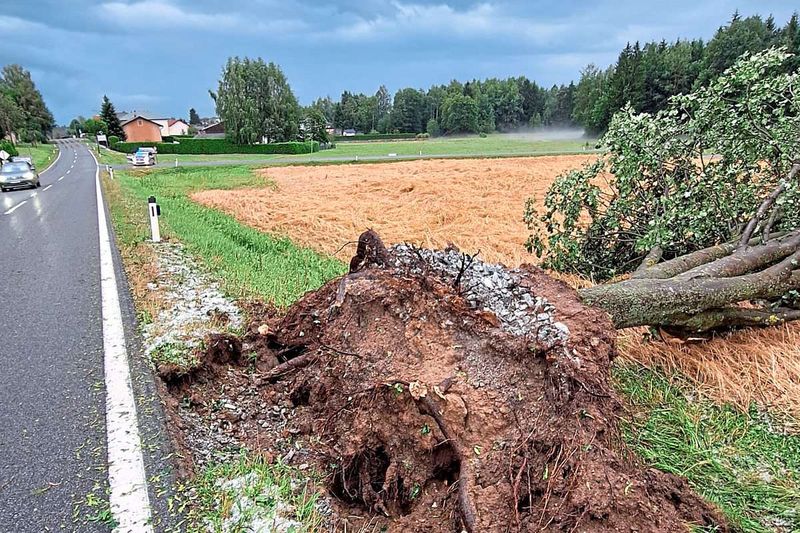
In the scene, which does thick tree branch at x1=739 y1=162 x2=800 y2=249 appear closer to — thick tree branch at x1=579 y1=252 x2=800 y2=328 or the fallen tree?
the fallen tree

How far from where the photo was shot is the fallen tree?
4.31 m

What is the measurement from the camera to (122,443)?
299 cm

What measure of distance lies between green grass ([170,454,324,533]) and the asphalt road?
1.23ft

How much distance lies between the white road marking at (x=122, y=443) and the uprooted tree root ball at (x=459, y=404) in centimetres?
40

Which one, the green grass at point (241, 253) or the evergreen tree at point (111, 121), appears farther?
the evergreen tree at point (111, 121)

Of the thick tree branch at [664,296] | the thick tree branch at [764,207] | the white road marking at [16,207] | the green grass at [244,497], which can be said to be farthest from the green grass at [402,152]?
the green grass at [244,497]

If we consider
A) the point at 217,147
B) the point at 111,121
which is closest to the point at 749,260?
the point at 217,147

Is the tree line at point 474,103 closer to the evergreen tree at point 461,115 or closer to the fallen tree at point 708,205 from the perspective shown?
the evergreen tree at point 461,115

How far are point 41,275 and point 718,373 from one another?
8327mm

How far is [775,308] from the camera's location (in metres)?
4.50

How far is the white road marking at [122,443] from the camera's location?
243cm

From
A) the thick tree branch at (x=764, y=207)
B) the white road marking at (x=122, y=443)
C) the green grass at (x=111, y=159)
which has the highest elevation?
the thick tree branch at (x=764, y=207)

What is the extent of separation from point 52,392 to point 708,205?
6594 mm

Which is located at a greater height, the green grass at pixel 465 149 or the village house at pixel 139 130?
the village house at pixel 139 130
